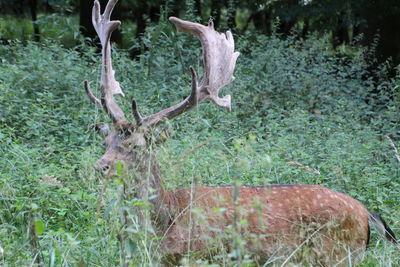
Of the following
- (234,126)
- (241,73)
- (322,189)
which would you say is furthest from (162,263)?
(241,73)

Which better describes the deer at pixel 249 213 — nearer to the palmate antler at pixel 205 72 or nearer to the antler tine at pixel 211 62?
the palmate antler at pixel 205 72

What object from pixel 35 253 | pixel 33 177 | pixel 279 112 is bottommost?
pixel 279 112

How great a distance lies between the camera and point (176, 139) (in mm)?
6816

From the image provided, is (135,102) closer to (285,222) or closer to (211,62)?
(211,62)

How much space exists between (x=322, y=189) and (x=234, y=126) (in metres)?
2.92

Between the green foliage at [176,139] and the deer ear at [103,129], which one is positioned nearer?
the green foliage at [176,139]

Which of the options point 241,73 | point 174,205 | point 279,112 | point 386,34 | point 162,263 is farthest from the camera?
point 386,34

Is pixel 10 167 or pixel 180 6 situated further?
pixel 180 6

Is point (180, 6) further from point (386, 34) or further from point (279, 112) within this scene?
point (279, 112)

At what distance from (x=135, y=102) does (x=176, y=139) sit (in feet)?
8.23

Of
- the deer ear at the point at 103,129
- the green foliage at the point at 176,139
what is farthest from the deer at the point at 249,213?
the green foliage at the point at 176,139

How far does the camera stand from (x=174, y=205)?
459 centimetres

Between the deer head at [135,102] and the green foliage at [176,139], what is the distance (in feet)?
0.44

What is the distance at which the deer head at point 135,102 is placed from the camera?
14.3ft
